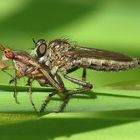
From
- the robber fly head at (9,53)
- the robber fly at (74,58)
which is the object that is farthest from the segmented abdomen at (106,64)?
the robber fly head at (9,53)

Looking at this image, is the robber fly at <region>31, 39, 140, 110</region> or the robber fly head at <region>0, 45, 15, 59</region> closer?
the robber fly head at <region>0, 45, 15, 59</region>

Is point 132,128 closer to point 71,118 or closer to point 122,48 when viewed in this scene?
point 71,118

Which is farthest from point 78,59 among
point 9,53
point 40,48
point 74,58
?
point 9,53

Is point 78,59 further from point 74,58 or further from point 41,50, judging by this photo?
point 41,50

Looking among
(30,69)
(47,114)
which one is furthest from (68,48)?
(47,114)

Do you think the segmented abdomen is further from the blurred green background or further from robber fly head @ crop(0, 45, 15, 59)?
robber fly head @ crop(0, 45, 15, 59)

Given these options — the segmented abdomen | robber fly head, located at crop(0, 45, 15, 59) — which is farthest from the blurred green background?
robber fly head, located at crop(0, 45, 15, 59)

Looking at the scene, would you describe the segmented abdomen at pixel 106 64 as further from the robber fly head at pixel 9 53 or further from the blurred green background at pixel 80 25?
the robber fly head at pixel 9 53
